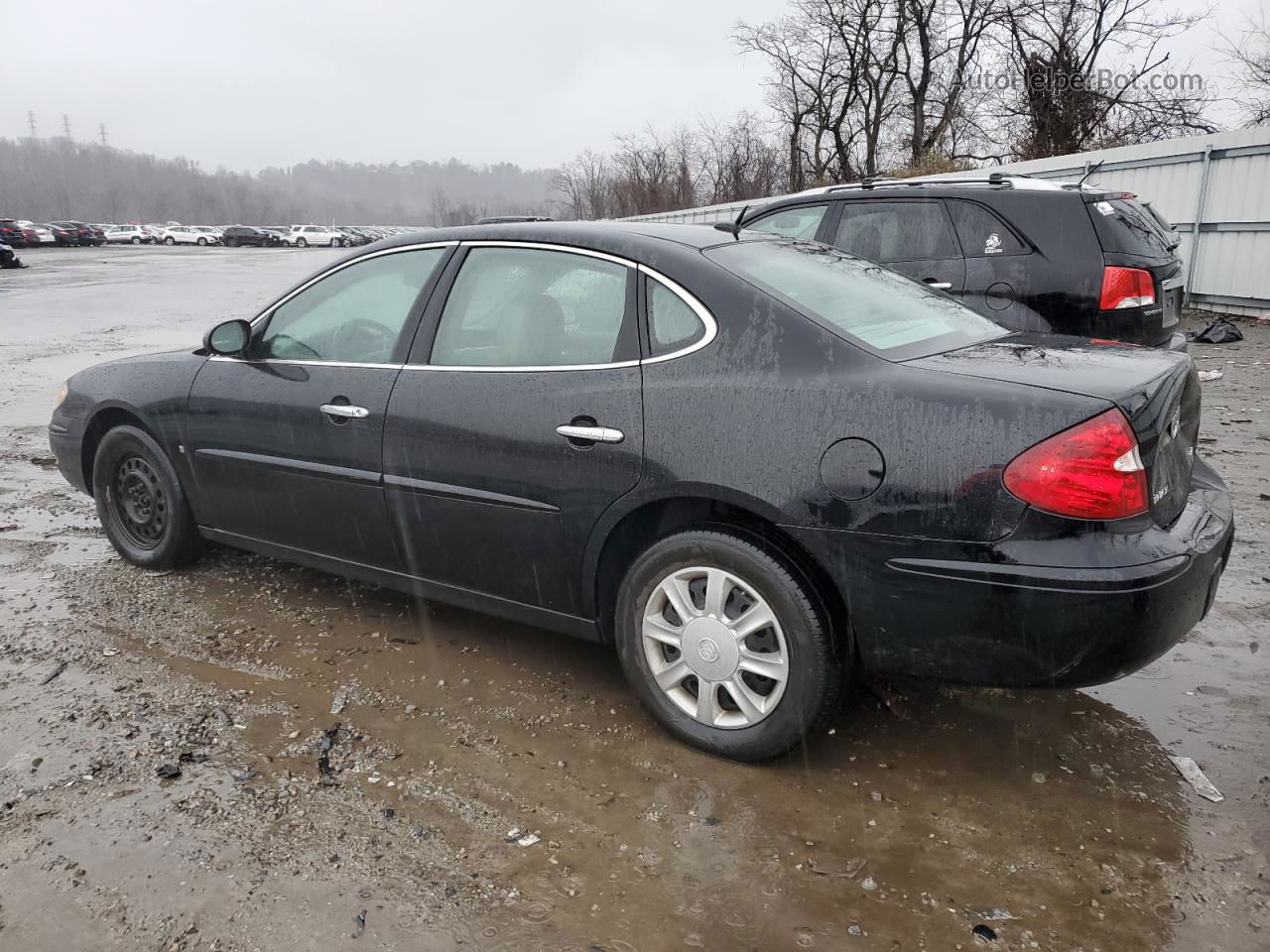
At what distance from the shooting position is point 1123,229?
6.16 metres

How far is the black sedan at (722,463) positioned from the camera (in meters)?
2.48

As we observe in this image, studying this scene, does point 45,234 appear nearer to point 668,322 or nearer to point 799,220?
A: point 799,220

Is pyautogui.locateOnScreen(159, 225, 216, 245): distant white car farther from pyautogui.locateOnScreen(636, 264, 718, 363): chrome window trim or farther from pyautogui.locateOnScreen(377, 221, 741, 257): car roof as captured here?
pyautogui.locateOnScreen(636, 264, 718, 363): chrome window trim

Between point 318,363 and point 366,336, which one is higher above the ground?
point 366,336

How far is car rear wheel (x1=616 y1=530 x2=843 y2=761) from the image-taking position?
2.76 meters

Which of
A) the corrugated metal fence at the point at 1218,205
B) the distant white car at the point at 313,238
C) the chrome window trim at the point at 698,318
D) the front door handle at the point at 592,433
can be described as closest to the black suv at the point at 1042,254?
the chrome window trim at the point at 698,318

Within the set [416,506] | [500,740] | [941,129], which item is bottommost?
[500,740]

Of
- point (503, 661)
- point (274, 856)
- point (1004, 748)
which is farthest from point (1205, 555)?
point (274, 856)

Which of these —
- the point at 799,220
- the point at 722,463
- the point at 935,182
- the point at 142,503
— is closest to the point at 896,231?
the point at 935,182

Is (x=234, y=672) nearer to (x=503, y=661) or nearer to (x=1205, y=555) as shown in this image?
(x=503, y=661)

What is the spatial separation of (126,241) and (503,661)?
8603 cm

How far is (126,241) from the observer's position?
254 feet

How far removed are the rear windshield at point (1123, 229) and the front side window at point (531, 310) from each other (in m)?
4.19

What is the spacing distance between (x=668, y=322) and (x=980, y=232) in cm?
407
